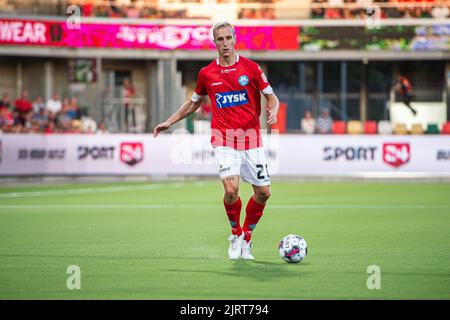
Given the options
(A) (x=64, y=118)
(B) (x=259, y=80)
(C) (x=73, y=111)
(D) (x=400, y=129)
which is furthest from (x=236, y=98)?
(C) (x=73, y=111)

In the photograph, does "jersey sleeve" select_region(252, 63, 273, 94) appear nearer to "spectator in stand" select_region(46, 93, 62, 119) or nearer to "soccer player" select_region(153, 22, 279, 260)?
"soccer player" select_region(153, 22, 279, 260)

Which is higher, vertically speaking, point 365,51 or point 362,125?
point 365,51

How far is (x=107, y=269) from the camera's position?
10406 millimetres

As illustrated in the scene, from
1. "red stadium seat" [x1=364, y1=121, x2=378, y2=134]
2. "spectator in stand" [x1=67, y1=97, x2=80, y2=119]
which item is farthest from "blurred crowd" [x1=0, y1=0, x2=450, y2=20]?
"red stadium seat" [x1=364, y1=121, x2=378, y2=134]

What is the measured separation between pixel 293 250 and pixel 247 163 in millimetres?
1184

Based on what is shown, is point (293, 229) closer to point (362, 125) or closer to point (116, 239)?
point (116, 239)

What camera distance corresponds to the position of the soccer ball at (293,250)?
1080cm

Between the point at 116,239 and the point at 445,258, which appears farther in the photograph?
the point at 116,239

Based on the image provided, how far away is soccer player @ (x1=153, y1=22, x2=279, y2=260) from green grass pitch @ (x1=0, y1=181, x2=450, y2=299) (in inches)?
26.3

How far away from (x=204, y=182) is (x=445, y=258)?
19641 millimetres

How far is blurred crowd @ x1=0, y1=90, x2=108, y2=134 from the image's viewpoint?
31734 mm

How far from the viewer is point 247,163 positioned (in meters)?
11.4

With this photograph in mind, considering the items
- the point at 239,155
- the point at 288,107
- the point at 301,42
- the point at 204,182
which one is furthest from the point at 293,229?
the point at 288,107

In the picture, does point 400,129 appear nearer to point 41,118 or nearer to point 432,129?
point 432,129
